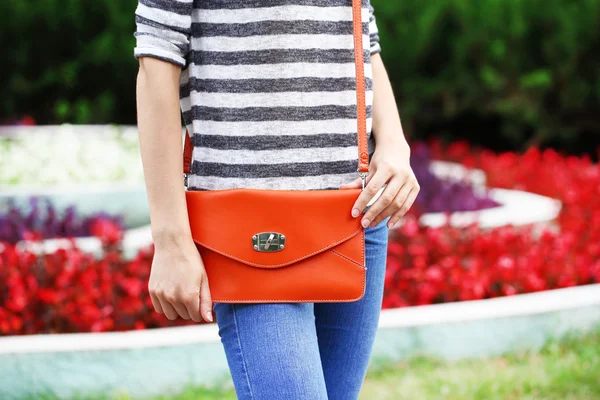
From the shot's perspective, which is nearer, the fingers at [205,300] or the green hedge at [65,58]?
the fingers at [205,300]

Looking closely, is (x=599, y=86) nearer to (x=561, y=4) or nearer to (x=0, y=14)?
(x=561, y=4)

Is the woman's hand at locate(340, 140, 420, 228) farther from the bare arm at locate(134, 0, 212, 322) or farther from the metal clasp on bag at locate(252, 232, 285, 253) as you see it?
the bare arm at locate(134, 0, 212, 322)

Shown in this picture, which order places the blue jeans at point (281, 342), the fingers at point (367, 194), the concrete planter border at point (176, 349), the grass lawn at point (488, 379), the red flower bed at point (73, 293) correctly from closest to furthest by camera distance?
the blue jeans at point (281, 342), the fingers at point (367, 194), the concrete planter border at point (176, 349), the grass lawn at point (488, 379), the red flower bed at point (73, 293)

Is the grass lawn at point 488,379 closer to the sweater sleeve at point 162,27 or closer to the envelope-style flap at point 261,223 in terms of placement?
the envelope-style flap at point 261,223

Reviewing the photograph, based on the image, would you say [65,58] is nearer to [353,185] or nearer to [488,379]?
[488,379]

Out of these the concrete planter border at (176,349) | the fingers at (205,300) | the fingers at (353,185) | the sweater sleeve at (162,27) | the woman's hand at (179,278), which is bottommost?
the concrete planter border at (176,349)

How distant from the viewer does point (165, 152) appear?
1.36 meters

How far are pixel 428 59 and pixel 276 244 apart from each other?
683cm

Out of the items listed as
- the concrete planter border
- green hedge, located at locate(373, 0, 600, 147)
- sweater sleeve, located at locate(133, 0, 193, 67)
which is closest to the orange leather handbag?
sweater sleeve, located at locate(133, 0, 193, 67)

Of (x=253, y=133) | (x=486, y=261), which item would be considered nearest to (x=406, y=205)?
(x=253, y=133)

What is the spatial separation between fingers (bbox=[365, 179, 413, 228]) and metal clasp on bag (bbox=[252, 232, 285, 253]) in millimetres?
173

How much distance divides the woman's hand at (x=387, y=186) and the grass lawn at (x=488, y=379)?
1.68 meters

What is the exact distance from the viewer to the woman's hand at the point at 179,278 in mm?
1358

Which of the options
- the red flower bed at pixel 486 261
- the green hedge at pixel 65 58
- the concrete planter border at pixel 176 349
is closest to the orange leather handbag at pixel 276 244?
the concrete planter border at pixel 176 349
